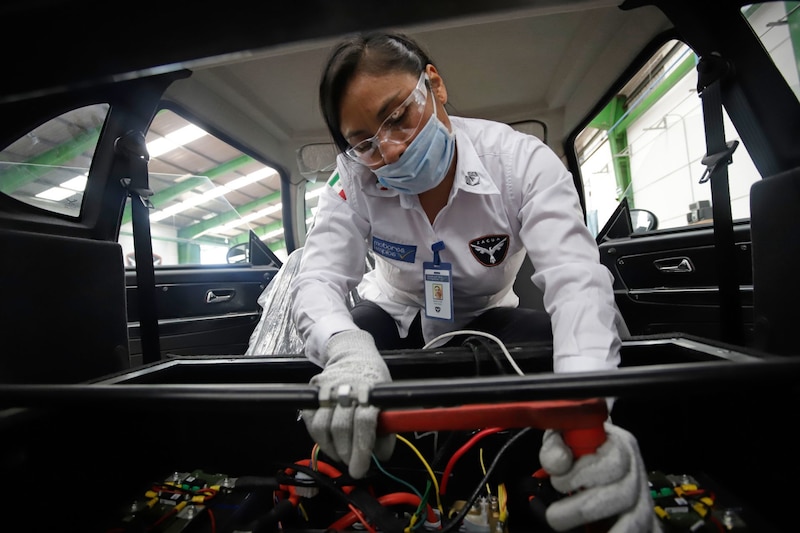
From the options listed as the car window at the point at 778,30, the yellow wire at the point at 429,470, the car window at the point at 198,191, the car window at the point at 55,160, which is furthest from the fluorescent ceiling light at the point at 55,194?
the car window at the point at 778,30

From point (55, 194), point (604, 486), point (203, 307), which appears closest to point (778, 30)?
point (604, 486)

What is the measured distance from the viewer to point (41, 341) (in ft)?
2.61

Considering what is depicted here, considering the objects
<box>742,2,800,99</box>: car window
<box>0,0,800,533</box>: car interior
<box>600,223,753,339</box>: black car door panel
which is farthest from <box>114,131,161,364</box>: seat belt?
<box>600,223,753,339</box>: black car door panel

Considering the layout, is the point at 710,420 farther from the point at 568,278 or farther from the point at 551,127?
the point at 551,127

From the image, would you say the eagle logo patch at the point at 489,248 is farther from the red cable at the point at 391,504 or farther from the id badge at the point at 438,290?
the red cable at the point at 391,504

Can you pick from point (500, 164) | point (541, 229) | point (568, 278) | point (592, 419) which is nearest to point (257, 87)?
point (500, 164)

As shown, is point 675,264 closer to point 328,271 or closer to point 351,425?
point 328,271

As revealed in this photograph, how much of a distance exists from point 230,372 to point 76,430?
30cm

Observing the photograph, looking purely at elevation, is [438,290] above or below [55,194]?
below

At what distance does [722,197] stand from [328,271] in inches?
38.1

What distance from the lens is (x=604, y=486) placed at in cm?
46

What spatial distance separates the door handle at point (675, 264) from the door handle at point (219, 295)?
2.21 meters

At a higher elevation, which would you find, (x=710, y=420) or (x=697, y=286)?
(x=697, y=286)

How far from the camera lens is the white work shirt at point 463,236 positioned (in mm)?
867
